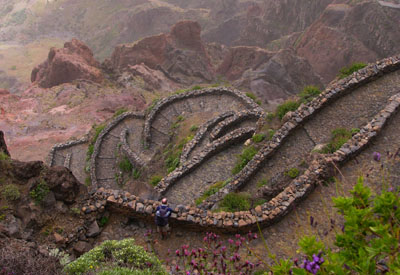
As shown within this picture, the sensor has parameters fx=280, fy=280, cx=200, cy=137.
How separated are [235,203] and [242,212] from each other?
5.70ft

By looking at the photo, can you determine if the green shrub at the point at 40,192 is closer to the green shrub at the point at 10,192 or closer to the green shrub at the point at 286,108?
the green shrub at the point at 10,192

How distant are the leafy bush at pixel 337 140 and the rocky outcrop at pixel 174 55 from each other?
1633 inches

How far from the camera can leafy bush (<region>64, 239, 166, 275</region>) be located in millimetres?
7340

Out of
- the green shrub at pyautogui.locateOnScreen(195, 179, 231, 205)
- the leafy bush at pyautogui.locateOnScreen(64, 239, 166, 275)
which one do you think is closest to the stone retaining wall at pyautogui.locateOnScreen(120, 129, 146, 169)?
the green shrub at pyautogui.locateOnScreen(195, 179, 231, 205)

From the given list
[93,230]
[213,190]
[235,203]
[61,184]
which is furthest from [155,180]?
[61,184]

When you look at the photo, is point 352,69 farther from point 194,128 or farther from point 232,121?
point 194,128

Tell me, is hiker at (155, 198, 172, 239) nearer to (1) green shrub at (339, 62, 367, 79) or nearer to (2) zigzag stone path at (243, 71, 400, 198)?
(2) zigzag stone path at (243, 71, 400, 198)

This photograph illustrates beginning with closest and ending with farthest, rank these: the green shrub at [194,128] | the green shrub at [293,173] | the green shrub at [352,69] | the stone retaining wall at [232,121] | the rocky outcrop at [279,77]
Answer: the green shrub at [293,173] < the green shrub at [352,69] < the stone retaining wall at [232,121] < the green shrub at [194,128] < the rocky outcrop at [279,77]

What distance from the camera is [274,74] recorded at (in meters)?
46.7

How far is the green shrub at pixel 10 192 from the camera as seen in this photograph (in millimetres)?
9383

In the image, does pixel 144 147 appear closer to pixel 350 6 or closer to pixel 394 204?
pixel 394 204

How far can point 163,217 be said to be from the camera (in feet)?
33.0

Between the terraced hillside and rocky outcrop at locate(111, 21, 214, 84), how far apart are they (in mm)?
30928

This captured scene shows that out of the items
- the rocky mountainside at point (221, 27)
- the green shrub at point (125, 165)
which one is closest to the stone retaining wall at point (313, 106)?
the green shrub at point (125, 165)
